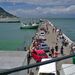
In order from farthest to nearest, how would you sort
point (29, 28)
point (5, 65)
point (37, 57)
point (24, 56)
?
point (29, 28) < point (37, 57) < point (24, 56) < point (5, 65)

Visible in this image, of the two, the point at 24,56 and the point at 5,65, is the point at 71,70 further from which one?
the point at 5,65

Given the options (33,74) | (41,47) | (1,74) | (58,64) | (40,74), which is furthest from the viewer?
(41,47)

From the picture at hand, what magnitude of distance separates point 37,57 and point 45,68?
15.7ft

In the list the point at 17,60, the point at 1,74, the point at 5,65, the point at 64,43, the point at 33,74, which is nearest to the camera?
the point at 1,74

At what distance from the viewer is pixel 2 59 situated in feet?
18.6

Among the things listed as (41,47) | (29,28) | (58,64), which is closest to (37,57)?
(58,64)

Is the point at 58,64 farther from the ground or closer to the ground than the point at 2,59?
closer to the ground

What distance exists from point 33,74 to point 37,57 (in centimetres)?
309

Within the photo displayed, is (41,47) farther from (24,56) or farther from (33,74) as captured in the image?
(24,56)

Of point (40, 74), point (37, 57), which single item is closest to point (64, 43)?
point (37, 57)

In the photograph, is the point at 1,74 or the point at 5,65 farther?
the point at 5,65

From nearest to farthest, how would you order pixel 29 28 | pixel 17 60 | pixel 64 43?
pixel 17 60 → pixel 64 43 → pixel 29 28

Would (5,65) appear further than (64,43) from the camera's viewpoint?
No

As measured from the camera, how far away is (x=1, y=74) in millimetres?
990
